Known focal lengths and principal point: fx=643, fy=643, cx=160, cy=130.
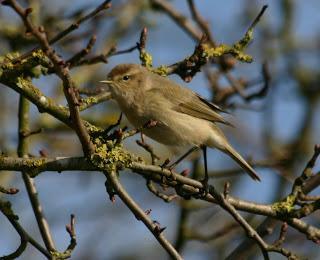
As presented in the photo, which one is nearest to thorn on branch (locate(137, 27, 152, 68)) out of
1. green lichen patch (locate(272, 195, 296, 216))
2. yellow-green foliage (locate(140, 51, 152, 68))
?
yellow-green foliage (locate(140, 51, 152, 68))

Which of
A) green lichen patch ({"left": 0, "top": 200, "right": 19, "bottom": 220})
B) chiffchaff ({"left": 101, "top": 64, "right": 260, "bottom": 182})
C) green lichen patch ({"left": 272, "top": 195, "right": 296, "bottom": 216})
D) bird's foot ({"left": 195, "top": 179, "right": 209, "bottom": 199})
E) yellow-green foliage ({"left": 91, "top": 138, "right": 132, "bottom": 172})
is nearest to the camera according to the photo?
yellow-green foliage ({"left": 91, "top": 138, "right": 132, "bottom": 172})

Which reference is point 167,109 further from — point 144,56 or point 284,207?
point 284,207

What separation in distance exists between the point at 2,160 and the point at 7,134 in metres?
3.31

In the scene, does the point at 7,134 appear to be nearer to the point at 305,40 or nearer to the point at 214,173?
the point at 214,173

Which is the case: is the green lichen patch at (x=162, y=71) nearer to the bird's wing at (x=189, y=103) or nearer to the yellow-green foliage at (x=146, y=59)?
the yellow-green foliage at (x=146, y=59)

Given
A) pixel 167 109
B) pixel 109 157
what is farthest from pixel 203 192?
pixel 167 109

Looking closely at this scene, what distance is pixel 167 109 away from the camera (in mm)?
5406

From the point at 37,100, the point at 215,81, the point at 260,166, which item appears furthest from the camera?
the point at 215,81

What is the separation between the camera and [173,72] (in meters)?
4.93

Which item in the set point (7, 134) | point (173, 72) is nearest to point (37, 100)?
point (173, 72)

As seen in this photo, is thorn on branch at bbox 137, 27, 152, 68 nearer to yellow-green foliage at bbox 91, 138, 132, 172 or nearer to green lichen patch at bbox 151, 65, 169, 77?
green lichen patch at bbox 151, 65, 169, 77

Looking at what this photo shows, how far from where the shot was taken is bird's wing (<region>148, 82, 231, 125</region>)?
5672mm

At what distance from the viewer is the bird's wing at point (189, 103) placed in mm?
5672

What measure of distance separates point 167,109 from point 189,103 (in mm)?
513
